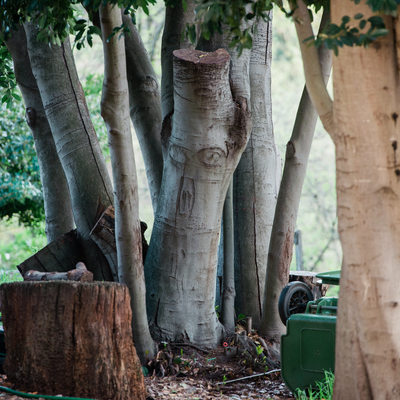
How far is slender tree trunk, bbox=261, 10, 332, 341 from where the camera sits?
18.7ft

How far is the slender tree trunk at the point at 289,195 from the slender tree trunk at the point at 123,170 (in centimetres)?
138

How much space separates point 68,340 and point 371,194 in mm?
1976

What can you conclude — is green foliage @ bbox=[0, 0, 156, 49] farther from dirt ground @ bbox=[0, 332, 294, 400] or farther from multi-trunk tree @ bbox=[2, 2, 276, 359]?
dirt ground @ bbox=[0, 332, 294, 400]

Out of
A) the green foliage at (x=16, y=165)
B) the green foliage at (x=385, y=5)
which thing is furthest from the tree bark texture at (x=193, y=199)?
the green foliage at (x=16, y=165)

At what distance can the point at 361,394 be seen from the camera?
349 cm

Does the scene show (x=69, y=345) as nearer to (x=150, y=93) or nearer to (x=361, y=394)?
(x=361, y=394)

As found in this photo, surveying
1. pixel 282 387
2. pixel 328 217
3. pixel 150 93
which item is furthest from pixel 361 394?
pixel 328 217

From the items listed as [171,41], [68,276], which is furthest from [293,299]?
[171,41]

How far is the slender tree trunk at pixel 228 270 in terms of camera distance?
5949 mm

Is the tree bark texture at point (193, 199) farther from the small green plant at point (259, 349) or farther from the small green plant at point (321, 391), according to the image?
the small green plant at point (321, 391)

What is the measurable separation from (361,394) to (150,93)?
3.89 metres

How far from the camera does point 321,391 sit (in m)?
4.30

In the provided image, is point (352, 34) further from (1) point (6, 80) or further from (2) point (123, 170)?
(1) point (6, 80)

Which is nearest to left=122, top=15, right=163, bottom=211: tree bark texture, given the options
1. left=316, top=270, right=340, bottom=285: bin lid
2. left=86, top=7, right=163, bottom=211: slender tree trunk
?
left=86, top=7, right=163, bottom=211: slender tree trunk
